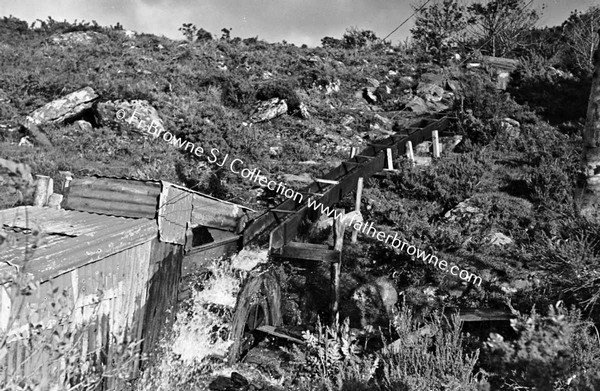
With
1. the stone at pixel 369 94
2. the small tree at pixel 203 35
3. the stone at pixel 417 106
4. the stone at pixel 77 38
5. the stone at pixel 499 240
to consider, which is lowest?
the stone at pixel 499 240

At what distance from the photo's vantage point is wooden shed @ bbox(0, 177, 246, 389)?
442cm

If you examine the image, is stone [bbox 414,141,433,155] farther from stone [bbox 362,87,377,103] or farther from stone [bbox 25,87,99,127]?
stone [bbox 25,87,99,127]

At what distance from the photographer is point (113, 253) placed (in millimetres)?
5109

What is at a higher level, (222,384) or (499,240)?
(499,240)

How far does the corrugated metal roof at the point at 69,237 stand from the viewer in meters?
4.17

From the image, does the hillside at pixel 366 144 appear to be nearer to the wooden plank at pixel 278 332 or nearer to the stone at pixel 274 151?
the stone at pixel 274 151

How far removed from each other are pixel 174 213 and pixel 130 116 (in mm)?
9595

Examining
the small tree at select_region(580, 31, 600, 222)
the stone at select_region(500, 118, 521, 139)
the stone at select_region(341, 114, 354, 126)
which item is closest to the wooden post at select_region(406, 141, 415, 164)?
the stone at select_region(500, 118, 521, 139)

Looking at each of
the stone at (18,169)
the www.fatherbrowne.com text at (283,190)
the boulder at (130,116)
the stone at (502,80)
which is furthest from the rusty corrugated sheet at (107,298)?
the stone at (502,80)

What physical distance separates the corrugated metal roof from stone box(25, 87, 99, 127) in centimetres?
972

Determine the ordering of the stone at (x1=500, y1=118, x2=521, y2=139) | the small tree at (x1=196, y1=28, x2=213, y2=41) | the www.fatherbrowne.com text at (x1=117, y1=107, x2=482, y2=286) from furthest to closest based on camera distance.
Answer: the small tree at (x1=196, y1=28, x2=213, y2=41)
the stone at (x1=500, y1=118, x2=521, y2=139)
the www.fatherbrowne.com text at (x1=117, y1=107, x2=482, y2=286)

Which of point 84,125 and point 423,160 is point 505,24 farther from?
point 84,125

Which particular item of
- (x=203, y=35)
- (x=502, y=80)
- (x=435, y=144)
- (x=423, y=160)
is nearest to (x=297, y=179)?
(x=423, y=160)

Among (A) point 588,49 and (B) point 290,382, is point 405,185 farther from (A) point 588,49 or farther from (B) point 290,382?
(A) point 588,49
